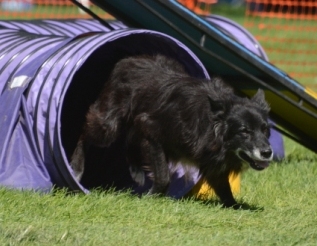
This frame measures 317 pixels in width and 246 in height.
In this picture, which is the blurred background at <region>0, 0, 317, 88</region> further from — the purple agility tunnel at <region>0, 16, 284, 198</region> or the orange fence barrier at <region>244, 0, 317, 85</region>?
the purple agility tunnel at <region>0, 16, 284, 198</region>

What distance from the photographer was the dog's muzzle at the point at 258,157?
19.6 feet

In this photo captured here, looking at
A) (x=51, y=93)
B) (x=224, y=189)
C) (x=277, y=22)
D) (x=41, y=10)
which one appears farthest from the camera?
(x=277, y=22)

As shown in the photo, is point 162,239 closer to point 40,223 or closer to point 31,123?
point 40,223

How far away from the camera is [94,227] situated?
5.35 meters

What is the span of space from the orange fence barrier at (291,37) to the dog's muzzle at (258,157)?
328 inches

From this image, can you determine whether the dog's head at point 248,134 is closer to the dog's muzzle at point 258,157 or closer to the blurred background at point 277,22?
the dog's muzzle at point 258,157

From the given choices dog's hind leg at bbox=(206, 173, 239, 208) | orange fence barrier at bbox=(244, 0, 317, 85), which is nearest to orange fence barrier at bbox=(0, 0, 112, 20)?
orange fence barrier at bbox=(244, 0, 317, 85)

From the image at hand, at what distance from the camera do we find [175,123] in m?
6.34

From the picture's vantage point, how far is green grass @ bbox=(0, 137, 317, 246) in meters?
5.11

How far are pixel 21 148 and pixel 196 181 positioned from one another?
1.43m

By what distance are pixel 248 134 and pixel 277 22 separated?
16.3m

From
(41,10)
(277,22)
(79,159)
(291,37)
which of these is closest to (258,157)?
(79,159)

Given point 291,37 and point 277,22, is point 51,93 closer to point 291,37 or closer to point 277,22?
point 291,37

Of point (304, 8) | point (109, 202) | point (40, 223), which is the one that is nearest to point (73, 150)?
point (109, 202)
